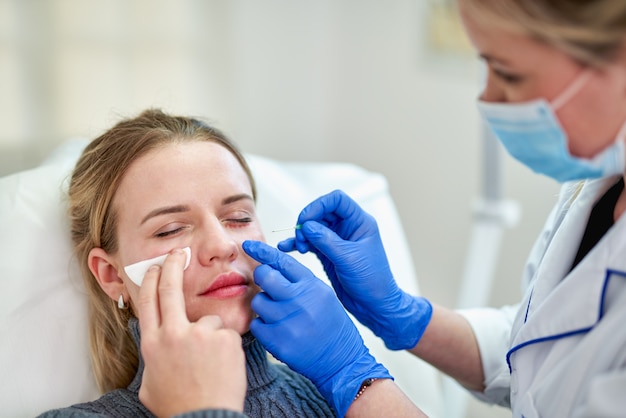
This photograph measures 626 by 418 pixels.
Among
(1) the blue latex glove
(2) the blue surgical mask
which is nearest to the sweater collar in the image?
(1) the blue latex glove

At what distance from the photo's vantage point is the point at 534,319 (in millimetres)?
1147

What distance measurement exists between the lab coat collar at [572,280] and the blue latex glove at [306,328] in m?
0.32

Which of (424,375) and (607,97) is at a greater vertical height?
(607,97)

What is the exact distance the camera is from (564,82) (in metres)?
0.93

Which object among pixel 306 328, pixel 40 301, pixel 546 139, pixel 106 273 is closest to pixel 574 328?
pixel 546 139

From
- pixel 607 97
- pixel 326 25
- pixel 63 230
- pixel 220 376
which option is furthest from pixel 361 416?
pixel 326 25

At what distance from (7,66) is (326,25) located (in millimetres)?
1749

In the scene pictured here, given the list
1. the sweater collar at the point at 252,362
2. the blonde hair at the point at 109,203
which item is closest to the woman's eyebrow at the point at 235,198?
the blonde hair at the point at 109,203

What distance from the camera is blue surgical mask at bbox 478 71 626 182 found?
0.94 m

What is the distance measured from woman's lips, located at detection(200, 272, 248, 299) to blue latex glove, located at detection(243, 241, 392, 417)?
0.21ft

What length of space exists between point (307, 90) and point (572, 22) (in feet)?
8.13

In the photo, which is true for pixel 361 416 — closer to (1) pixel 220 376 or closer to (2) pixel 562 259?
(1) pixel 220 376

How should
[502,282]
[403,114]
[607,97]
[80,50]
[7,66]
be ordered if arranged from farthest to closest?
1. [403,114]
2. [502,282]
3. [80,50]
4. [7,66]
5. [607,97]

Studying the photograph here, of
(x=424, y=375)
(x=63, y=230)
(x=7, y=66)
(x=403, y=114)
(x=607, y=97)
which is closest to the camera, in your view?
(x=607, y=97)
